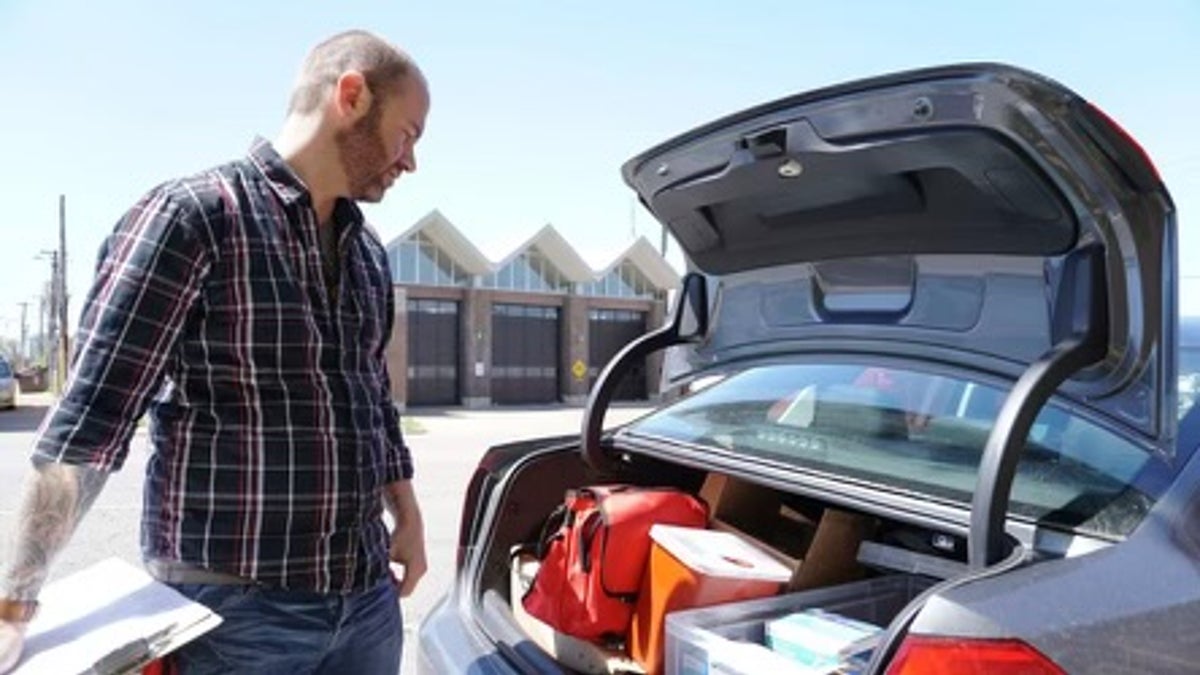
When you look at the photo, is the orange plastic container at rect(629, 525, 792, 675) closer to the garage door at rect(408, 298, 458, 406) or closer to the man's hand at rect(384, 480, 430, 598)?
the man's hand at rect(384, 480, 430, 598)

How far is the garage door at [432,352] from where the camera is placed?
90.1 feet

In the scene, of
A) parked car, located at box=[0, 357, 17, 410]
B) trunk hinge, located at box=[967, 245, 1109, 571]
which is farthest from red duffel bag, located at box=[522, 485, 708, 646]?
parked car, located at box=[0, 357, 17, 410]

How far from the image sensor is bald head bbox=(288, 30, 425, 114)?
1782 mm

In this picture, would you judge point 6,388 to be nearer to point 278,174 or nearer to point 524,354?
point 524,354

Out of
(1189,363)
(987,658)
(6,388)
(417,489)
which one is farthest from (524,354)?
(987,658)

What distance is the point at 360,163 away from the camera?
6.01ft

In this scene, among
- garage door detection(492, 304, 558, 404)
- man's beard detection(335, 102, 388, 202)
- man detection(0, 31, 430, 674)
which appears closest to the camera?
man detection(0, 31, 430, 674)

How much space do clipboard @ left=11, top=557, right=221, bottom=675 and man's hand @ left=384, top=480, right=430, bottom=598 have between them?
1.82 feet

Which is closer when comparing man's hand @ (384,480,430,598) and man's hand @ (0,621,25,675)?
man's hand @ (0,621,25,675)

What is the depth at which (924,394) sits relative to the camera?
2.48 metres

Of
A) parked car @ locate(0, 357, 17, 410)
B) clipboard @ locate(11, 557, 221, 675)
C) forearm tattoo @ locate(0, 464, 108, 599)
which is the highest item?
A: forearm tattoo @ locate(0, 464, 108, 599)

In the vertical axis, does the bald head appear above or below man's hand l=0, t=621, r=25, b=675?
above

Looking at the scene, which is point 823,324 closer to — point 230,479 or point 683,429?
point 683,429

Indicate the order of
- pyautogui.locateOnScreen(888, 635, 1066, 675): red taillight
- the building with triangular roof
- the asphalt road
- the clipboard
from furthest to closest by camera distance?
the building with triangular roof → the asphalt road → the clipboard → pyautogui.locateOnScreen(888, 635, 1066, 675): red taillight
